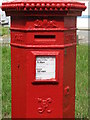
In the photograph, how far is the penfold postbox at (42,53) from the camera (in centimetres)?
273

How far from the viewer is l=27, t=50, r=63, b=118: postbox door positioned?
2756mm

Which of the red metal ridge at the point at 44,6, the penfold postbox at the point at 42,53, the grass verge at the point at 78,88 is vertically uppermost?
the red metal ridge at the point at 44,6

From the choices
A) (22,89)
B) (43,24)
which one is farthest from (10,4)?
(22,89)

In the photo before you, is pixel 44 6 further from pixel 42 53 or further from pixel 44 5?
pixel 42 53

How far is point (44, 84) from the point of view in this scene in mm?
2814

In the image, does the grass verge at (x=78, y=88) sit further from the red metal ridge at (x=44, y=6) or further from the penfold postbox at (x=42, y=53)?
the red metal ridge at (x=44, y=6)

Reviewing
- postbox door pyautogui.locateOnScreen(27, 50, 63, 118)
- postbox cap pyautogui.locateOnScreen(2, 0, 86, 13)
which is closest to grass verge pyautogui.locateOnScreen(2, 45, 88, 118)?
postbox door pyautogui.locateOnScreen(27, 50, 63, 118)

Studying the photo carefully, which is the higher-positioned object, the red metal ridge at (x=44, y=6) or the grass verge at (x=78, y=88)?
the red metal ridge at (x=44, y=6)

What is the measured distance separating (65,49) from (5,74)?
153 inches

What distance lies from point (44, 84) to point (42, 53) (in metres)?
0.30

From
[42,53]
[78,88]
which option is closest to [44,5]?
[42,53]

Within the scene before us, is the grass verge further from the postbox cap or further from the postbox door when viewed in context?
the postbox cap

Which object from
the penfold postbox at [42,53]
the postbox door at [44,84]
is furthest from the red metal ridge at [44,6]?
the postbox door at [44,84]

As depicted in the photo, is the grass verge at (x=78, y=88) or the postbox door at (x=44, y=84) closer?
the postbox door at (x=44, y=84)
